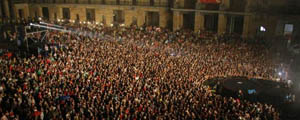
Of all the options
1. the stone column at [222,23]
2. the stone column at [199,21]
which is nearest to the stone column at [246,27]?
the stone column at [222,23]

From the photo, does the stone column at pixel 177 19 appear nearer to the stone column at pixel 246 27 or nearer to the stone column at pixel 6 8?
the stone column at pixel 246 27

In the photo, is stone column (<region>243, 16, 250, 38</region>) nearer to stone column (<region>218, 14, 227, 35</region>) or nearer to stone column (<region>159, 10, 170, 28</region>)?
stone column (<region>218, 14, 227, 35</region>)

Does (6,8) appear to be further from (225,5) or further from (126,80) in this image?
(126,80)

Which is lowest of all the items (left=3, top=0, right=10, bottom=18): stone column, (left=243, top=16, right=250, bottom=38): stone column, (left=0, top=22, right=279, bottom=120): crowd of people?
(left=0, top=22, right=279, bottom=120): crowd of people

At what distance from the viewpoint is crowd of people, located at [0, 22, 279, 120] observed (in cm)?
1348

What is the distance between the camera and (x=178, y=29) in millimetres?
37281

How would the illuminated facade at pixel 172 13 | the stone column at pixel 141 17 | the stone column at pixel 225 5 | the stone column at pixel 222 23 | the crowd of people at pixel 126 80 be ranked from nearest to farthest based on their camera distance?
the crowd of people at pixel 126 80 < the illuminated facade at pixel 172 13 < the stone column at pixel 225 5 < the stone column at pixel 222 23 < the stone column at pixel 141 17

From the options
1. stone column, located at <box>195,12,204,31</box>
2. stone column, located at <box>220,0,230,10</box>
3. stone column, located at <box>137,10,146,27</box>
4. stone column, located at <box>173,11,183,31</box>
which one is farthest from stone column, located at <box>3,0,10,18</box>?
stone column, located at <box>220,0,230,10</box>

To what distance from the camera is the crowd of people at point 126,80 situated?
13484mm

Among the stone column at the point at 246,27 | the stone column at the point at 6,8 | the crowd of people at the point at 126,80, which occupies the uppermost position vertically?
the stone column at the point at 6,8

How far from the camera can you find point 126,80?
17.0 meters

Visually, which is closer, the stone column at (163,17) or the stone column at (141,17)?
the stone column at (163,17)

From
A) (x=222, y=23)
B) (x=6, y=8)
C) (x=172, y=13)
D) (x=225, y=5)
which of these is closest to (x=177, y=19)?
(x=172, y=13)

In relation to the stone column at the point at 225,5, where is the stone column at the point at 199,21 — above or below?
below
